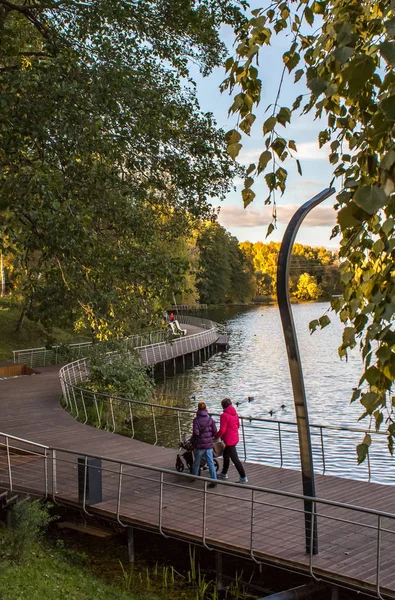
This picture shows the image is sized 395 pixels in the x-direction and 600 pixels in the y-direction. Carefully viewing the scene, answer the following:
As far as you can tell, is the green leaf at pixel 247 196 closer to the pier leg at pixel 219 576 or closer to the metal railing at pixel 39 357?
the pier leg at pixel 219 576

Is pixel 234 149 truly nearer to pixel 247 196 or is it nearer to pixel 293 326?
pixel 247 196

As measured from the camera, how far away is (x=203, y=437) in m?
11.9

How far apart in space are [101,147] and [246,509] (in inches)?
240

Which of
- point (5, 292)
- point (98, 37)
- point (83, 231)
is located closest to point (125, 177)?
point (98, 37)

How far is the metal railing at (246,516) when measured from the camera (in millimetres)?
8781

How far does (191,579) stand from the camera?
33.9ft

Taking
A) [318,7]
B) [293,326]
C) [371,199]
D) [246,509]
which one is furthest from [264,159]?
[246,509]

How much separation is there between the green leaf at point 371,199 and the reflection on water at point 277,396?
10.4m

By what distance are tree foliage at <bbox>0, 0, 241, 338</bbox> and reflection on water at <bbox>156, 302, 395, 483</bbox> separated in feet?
13.8

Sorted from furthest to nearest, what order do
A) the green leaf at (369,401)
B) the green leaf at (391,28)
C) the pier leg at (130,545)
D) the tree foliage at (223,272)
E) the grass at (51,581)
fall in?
the tree foliage at (223,272)
the pier leg at (130,545)
the grass at (51,581)
the green leaf at (369,401)
the green leaf at (391,28)

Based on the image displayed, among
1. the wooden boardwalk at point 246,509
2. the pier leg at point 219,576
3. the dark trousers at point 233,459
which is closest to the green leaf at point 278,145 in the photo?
the wooden boardwalk at point 246,509

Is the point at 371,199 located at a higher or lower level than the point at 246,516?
higher

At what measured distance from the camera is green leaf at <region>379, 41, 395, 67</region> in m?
1.62

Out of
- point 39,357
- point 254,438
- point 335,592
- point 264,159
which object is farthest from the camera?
point 39,357
